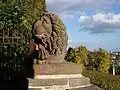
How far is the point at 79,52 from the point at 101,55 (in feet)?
9.22

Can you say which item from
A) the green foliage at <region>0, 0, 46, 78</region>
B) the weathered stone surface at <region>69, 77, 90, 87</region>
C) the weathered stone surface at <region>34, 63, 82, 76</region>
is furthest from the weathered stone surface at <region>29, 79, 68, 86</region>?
the green foliage at <region>0, 0, 46, 78</region>

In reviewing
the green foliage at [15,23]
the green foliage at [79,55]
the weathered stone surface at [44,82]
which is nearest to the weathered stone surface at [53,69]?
the weathered stone surface at [44,82]

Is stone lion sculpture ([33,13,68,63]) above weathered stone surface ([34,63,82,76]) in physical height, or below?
above

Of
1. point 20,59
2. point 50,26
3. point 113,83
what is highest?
point 50,26

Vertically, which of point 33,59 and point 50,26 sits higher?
point 50,26

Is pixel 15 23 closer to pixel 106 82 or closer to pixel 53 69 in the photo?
pixel 106 82

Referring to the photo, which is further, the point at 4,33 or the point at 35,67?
the point at 4,33

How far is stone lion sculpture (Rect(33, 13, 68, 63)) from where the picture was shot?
6.39 metres

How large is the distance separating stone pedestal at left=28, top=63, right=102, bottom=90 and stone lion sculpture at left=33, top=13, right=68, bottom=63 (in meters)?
0.20

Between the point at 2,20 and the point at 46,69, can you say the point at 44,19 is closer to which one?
the point at 46,69

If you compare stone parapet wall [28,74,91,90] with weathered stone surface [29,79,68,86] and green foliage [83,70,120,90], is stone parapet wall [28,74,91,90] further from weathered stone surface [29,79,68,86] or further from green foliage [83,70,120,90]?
green foliage [83,70,120,90]

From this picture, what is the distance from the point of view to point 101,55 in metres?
25.2

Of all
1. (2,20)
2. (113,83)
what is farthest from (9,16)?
(113,83)

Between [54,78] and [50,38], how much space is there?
30.9 inches
